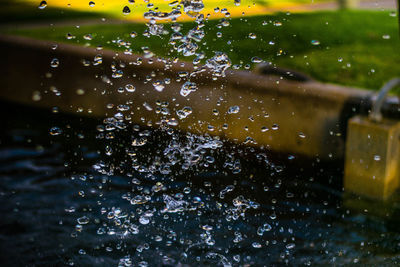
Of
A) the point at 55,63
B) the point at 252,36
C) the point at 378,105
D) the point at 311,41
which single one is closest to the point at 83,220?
the point at 378,105

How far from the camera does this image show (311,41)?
320 inches

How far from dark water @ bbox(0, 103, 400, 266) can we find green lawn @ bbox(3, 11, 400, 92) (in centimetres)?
319

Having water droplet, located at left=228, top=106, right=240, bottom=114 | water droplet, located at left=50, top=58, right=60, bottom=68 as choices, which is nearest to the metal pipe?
water droplet, located at left=228, top=106, right=240, bottom=114

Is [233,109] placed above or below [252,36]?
above

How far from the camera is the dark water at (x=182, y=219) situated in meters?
3.19

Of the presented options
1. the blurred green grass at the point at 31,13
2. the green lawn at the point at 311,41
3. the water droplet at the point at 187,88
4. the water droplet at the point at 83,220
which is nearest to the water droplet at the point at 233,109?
the water droplet at the point at 187,88

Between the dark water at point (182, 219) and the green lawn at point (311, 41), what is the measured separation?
10.5 feet

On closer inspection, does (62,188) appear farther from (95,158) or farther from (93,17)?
(93,17)

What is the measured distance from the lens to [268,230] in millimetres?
3473

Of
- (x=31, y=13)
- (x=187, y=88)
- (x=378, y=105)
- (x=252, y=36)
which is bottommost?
(x=31, y=13)

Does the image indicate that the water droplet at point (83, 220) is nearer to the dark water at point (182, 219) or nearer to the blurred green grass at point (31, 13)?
the dark water at point (182, 219)

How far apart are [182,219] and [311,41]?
5175 mm

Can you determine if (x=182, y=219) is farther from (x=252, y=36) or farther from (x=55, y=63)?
(x=252, y=36)

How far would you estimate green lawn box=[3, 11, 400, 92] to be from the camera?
7.32 m
